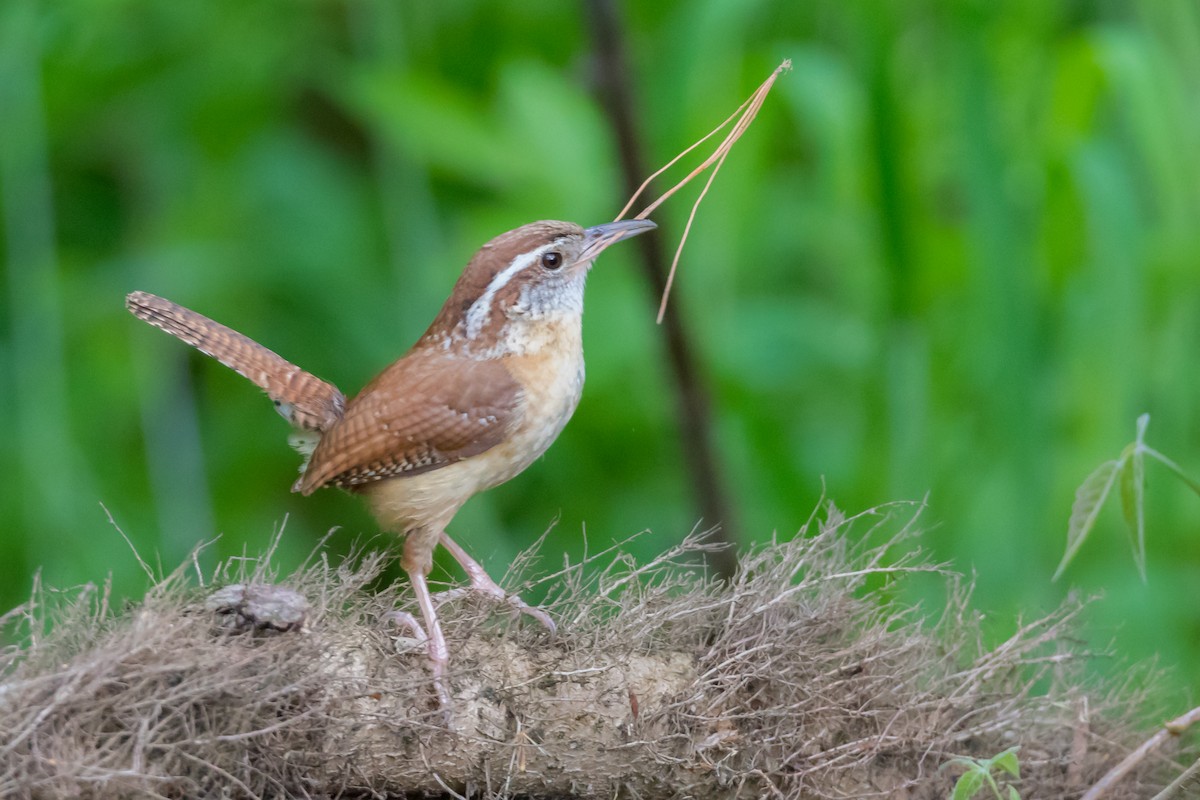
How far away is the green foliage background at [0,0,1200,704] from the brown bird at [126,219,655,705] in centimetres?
42

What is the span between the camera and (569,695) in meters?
2.15

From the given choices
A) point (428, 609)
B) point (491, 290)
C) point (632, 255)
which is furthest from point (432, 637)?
point (632, 255)

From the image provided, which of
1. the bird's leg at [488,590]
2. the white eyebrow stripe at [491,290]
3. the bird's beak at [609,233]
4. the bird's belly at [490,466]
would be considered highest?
the bird's beak at [609,233]

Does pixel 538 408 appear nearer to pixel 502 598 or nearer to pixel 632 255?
pixel 502 598

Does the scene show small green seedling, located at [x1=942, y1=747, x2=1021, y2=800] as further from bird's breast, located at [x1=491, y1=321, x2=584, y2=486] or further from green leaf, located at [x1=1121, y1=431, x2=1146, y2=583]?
bird's breast, located at [x1=491, y1=321, x2=584, y2=486]

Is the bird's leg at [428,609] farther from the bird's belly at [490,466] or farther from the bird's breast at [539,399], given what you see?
the bird's breast at [539,399]

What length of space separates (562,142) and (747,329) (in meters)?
0.89

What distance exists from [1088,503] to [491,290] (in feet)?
4.22

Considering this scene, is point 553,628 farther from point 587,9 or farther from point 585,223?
point 585,223

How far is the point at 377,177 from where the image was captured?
6090 millimetres

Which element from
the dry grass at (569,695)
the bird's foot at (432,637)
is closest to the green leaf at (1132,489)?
the dry grass at (569,695)

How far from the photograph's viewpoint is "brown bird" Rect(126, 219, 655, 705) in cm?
276

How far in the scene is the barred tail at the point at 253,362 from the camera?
3.02m

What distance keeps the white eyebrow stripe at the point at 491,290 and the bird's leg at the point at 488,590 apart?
1.42 feet
